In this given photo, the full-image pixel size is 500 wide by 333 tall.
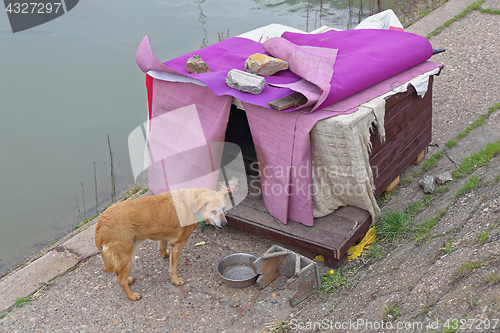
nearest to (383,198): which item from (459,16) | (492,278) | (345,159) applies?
(345,159)

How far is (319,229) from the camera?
487 centimetres

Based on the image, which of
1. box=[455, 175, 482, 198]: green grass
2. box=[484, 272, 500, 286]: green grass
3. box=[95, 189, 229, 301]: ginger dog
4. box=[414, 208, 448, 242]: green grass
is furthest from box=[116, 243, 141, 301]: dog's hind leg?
box=[455, 175, 482, 198]: green grass

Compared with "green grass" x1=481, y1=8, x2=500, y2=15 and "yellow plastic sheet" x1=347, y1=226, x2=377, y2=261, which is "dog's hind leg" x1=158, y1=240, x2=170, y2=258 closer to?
"yellow plastic sheet" x1=347, y1=226, x2=377, y2=261

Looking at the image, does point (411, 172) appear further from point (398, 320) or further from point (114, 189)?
point (114, 189)

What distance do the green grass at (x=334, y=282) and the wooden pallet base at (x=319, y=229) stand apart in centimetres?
10

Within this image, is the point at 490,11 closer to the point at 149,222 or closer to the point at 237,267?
the point at 237,267

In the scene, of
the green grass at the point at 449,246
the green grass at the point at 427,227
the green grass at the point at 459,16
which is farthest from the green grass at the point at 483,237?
the green grass at the point at 459,16

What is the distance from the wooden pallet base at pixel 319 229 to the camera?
4.66 m

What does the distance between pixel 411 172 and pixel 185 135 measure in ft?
9.73

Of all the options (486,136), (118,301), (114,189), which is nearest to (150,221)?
(118,301)

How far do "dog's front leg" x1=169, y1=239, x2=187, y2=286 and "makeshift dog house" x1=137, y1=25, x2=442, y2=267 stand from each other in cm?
79

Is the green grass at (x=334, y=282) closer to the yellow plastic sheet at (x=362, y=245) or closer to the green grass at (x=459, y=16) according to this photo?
the yellow plastic sheet at (x=362, y=245)

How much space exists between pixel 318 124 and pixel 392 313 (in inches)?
70.8

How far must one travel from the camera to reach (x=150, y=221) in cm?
437
